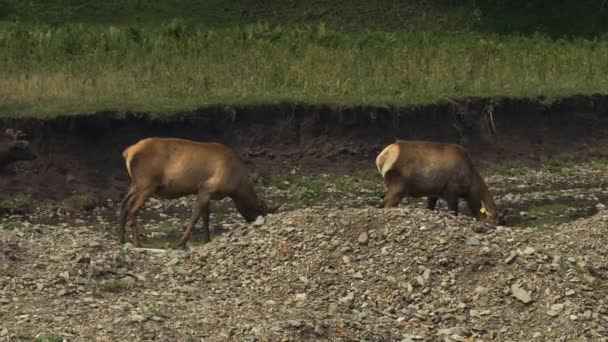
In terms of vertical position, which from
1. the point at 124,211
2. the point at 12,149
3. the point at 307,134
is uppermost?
the point at 124,211

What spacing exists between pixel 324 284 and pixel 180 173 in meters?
5.04

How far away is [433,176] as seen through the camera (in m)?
20.8

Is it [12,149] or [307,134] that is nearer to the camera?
[12,149]

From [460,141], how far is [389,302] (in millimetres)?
13807

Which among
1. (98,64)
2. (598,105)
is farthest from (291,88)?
(598,105)

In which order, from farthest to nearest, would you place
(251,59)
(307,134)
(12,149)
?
(251,59)
(307,134)
(12,149)

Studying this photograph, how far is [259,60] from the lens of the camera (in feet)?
104

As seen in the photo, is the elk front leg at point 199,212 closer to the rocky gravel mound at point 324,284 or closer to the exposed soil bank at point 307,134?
the rocky gravel mound at point 324,284

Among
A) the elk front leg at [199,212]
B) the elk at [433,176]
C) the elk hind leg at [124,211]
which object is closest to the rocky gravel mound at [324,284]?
the elk front leg at [199,212]

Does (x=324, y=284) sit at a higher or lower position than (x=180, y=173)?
higher

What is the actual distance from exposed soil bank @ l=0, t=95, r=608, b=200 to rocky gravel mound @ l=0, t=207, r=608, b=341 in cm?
741

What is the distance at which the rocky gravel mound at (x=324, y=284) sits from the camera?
14.1 m

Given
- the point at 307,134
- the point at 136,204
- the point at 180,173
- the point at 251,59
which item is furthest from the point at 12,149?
the point at 251,59

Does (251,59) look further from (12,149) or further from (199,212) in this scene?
(199,212)
